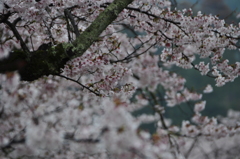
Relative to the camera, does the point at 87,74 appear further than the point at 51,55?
Yes

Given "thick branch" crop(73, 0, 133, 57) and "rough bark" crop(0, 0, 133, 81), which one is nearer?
"rough bark" crop(0, 0, 133, 81)

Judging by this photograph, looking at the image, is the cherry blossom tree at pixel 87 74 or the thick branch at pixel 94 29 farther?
the thick branch at pixel 94 29

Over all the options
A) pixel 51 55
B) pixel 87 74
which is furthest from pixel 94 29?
pixel 87 74

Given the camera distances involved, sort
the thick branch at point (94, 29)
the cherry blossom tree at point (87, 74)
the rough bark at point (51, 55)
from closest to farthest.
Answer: the cherry blossom tree at point (87, 74) < the rough bark at point (51, 55) < the thick branch at point (94, 29)

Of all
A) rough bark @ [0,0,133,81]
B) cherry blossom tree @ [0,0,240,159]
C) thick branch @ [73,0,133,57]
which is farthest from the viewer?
thick branch @ [73,0,133,57]

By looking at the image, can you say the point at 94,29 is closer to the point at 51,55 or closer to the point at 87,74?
the point at 51,55

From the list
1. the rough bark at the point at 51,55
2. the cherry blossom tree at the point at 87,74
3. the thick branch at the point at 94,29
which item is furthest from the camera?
the thick branch at the point at 94,29

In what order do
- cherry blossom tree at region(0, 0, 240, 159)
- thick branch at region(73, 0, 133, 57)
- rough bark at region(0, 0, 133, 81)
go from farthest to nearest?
1. thick branch at region(73, 0, 133, 57)
2. rough bark at region(0, 0, 133, 81)
3. cherry blossom tree at region(0, 0, 240, 159)

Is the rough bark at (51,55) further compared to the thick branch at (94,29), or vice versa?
the thick branch at (94,29)

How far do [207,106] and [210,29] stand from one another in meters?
22.9

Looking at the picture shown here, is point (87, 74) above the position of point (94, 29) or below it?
below

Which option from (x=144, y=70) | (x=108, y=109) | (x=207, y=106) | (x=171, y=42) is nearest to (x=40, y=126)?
(x=108, y=109)

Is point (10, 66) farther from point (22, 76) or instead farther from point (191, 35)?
point (191, 35)

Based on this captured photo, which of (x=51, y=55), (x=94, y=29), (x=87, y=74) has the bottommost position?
(x=51, y=55)
